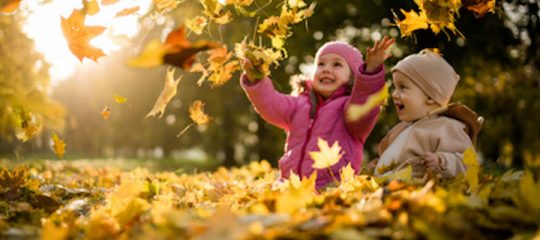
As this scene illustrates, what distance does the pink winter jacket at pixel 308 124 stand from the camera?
12.1ft

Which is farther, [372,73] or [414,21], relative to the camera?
[372,73]

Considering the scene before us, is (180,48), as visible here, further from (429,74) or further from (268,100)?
(268,100)

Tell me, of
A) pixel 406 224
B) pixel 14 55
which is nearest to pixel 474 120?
pixel 406 224

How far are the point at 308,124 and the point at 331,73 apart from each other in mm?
403

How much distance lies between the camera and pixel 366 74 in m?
3.19

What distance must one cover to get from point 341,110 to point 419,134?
888 millimetres

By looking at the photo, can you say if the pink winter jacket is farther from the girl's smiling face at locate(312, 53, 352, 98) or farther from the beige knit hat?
the beige knit hat

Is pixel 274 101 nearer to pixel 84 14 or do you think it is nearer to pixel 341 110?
pixel 341 110

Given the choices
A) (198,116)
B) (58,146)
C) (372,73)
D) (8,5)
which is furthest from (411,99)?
(58,146)

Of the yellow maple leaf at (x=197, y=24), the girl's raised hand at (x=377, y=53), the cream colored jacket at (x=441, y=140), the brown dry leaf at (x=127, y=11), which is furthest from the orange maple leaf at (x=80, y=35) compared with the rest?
the cream colored jacket at (x=441, y=140)

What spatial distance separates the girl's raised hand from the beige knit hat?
0.38ft

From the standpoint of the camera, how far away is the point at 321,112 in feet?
12.7

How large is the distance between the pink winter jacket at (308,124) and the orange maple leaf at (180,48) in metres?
1.80

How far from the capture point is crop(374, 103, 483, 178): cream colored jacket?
9.16 ft
